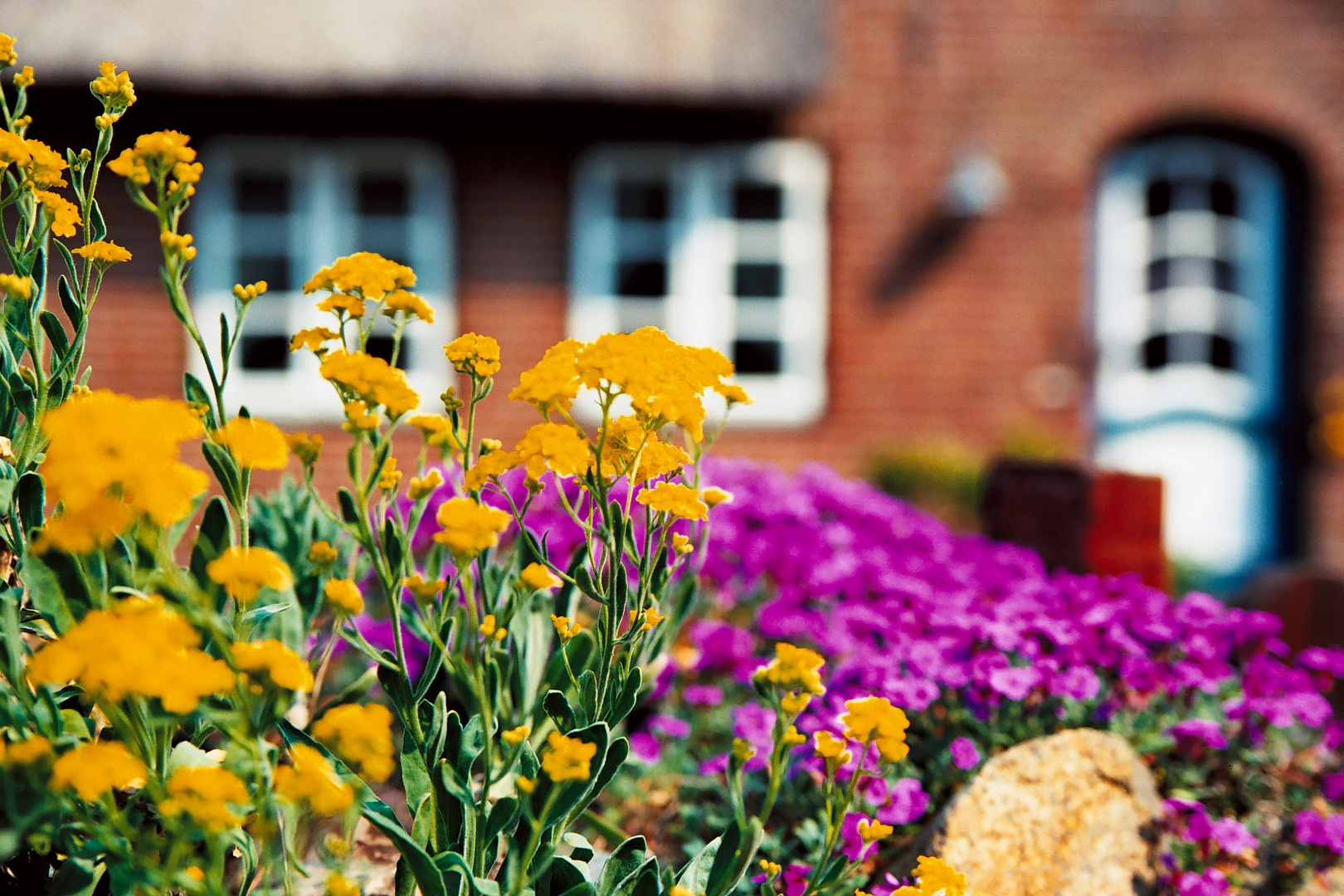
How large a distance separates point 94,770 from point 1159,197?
7316 mm

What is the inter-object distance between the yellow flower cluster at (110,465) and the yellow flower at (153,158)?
14.7 inches

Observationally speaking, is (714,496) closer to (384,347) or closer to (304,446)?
(304,446)

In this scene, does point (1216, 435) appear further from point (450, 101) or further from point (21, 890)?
point (21, 890)

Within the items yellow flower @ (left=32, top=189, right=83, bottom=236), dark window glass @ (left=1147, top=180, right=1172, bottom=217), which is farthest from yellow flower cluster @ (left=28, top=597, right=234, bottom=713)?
dark window glass @ (left=1147, top=180, right=1172, bottom=217)

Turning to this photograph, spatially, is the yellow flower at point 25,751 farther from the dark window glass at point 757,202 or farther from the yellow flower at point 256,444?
the dark window glass at point 757,202

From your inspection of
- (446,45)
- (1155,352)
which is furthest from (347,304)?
(1155,352)

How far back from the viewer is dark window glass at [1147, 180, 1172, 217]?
274 inches

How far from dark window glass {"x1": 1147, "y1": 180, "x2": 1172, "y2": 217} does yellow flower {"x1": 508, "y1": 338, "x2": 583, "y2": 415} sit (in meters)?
6.70

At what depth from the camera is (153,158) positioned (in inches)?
47.4

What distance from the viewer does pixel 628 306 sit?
21.8 ft

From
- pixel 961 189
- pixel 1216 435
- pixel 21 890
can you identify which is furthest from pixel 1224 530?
pixel 21 890

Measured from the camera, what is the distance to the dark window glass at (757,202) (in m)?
6.71

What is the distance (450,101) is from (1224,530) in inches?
219

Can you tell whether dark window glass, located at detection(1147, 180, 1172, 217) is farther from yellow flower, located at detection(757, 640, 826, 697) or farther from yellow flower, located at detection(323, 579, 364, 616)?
yellow flower, located at detection(323, 579, 364, 616)
